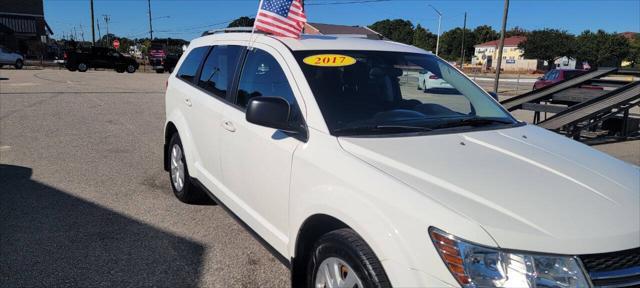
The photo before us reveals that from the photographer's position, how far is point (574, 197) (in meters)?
2.20

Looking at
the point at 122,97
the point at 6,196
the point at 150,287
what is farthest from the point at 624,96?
the point at 122,97

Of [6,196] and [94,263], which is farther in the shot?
[6,196]

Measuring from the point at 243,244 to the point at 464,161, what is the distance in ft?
7.36

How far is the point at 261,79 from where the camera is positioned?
3.53 meters

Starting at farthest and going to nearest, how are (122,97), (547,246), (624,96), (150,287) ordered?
(122,97)
(624,96)
(150,287)
(547,246)

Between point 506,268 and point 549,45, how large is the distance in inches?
3552

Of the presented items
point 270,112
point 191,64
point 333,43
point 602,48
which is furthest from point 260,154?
point 602,48

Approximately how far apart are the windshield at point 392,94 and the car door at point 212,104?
977 millimetres

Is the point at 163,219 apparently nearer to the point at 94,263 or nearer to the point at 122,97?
the point at 94,263

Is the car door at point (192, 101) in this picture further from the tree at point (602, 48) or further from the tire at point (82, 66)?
the tree at point (602, 48)

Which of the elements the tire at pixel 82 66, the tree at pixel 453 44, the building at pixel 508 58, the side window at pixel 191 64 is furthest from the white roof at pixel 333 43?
the tree at pixel 453 44

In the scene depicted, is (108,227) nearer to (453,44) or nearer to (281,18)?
(281,18)

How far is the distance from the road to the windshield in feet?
4.46

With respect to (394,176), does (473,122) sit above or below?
above
